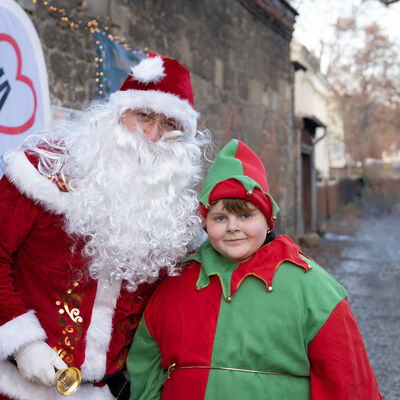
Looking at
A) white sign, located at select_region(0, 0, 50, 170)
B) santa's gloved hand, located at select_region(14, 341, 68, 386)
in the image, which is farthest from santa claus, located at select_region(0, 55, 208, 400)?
white sign, located at select_region(0, 0, 50, 170)

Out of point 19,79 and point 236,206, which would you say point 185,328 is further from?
point 19,79

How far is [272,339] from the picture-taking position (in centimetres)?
162

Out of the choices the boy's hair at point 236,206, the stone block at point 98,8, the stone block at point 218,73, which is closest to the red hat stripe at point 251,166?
the boy's hair at point 236,206

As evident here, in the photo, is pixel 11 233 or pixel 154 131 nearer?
pixel 11 233

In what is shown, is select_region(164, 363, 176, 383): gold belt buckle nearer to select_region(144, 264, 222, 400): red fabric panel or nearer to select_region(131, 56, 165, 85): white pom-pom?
select_region(144, 264, 222, 400): red fabric panel

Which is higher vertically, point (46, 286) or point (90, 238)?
point (90, 238)

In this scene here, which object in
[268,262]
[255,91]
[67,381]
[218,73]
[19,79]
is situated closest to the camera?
[67,381]

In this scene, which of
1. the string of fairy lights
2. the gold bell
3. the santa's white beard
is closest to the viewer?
the gold bell

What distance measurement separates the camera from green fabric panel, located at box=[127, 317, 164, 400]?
182 centimetres

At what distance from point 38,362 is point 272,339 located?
2.64 ft

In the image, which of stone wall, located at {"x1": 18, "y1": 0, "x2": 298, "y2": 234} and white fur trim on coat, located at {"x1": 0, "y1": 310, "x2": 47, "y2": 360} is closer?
white fur trim on coat, located at {"x1": 0, "y1": 310, "x2": 47, "y2": 360}

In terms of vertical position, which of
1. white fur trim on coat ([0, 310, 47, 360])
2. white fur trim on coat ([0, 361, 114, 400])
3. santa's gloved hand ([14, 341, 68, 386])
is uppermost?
white fur trim on coat ([0, 310, 47, 360])

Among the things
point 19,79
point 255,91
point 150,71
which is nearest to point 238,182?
point 150,71

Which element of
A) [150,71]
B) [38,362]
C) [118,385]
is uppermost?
[150,71]
